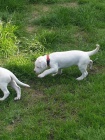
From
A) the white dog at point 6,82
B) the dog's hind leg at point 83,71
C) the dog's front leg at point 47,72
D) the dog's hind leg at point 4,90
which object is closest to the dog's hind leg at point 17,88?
the white dog at point 6,82

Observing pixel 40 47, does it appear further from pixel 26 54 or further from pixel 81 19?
pixel 81 19

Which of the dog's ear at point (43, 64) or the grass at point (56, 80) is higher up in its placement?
the dog's ear at point (43, 64)

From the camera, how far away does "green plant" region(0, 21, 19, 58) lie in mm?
7062

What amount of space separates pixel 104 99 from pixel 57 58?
1062 millimetres

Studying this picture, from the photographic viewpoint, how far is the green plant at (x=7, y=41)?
7062 mm

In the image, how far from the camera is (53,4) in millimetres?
A: 9492

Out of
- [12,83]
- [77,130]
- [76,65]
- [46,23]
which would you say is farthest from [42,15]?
[77,130]

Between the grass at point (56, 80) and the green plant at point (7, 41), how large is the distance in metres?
0.15

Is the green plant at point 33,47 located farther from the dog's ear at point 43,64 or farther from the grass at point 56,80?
the dog's ear at point 43,64

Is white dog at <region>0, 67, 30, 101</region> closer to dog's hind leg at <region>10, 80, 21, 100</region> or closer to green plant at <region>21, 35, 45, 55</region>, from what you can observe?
dog's hind leg at <region>10, 80, 21, 100</region>

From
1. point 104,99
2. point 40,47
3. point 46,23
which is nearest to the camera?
point 104,99

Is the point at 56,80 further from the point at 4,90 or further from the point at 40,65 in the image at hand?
the point at 4,90

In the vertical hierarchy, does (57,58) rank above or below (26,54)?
above

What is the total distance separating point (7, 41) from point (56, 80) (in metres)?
1.42
